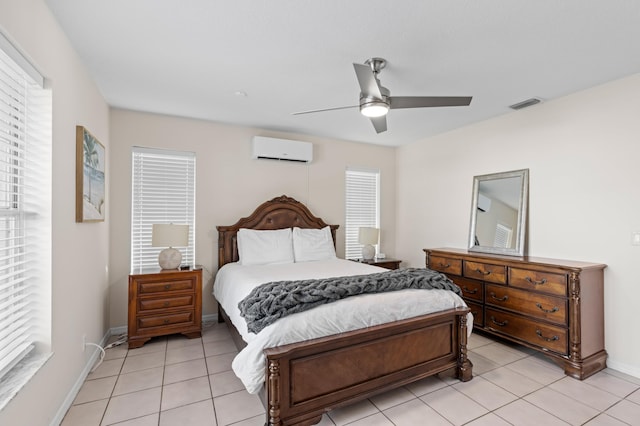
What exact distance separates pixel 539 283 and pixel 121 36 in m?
3.97

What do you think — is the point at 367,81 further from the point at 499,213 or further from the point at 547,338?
the point at 547,338

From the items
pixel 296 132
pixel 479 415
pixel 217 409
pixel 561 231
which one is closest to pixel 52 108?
pixel 217 409

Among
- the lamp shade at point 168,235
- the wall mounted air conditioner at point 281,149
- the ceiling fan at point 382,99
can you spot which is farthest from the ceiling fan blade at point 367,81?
the lamp shade at point 168,235

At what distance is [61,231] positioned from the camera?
2.04 metres

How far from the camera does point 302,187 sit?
15.3 feet

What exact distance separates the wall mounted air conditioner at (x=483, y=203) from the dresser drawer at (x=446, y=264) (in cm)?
76

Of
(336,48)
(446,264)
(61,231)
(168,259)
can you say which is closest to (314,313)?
(61,231)

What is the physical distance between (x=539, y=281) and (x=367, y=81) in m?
2.42

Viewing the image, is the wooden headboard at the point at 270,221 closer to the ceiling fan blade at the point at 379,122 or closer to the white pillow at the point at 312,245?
the white pillow at the point at 312,245

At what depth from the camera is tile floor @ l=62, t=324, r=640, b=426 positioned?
2094 mm

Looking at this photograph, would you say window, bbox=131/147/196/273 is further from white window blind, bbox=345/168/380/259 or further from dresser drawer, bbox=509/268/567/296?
dresser drawer, bbox=509/268/567/296

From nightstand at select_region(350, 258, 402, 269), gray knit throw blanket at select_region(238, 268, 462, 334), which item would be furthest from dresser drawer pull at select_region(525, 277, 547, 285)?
nightstand at select_region(350, 258, 402, 269)

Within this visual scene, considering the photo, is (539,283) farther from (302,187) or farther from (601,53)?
(302,187)

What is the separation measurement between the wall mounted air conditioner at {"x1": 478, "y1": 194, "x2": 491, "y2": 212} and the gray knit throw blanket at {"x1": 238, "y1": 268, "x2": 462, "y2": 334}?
1.60 meters
